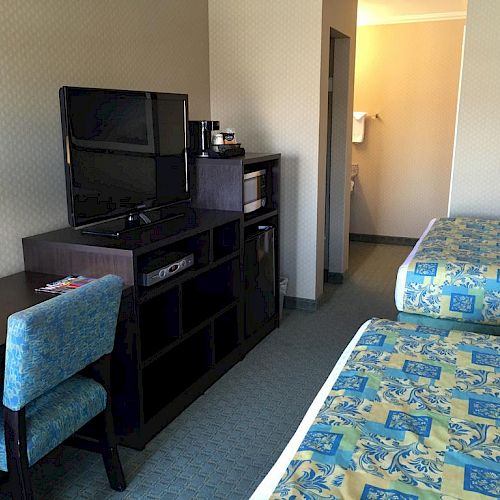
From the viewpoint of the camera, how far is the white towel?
226 inches

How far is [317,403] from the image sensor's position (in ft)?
5.11

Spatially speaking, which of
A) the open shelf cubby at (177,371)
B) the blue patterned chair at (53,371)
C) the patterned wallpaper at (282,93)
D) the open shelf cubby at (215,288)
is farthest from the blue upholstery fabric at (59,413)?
the patterned wallpaper at (282,93)

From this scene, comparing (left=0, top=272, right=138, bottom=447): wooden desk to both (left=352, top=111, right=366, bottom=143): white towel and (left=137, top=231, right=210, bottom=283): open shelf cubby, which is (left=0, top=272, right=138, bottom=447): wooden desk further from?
(left=352, top=111, right=366, bottom=143): white towel

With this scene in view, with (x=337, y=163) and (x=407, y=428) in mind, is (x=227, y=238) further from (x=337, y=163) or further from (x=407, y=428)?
(x=407, y=428)

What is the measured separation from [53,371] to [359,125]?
481 centimetres

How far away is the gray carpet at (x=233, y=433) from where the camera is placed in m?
2.17

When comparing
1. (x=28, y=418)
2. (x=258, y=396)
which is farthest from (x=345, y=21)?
(x=28, y=418)

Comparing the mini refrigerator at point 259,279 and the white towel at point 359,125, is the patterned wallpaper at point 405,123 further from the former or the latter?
the mini refrigerator at point 259,279

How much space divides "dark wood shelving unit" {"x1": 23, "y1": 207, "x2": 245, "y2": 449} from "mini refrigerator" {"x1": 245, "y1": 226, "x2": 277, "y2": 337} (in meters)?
0.14

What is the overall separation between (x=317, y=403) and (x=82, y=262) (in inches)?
49.6

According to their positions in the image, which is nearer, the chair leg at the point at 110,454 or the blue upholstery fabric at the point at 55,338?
the blue upholstery fabric at the point at 55,338

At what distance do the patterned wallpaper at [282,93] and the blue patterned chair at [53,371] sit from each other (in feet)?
7.39

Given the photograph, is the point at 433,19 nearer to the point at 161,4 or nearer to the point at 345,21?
the point at 345,21

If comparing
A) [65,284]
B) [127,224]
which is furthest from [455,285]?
[65,284]
